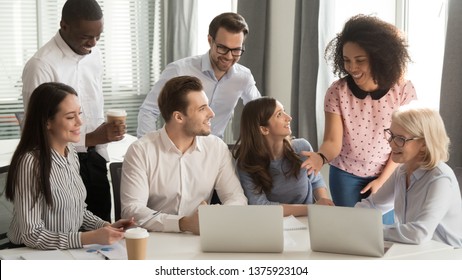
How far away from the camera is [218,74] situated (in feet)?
12.7

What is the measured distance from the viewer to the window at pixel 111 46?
6.34 meters

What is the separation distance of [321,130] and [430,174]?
236 cm

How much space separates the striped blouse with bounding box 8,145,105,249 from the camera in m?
2.54

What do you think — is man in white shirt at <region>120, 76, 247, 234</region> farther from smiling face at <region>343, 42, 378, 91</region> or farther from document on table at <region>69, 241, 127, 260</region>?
smiling face at <region>343, 42, 378, 91</region>

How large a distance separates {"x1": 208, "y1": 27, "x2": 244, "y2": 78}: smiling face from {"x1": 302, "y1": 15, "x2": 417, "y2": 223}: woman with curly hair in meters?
0.49

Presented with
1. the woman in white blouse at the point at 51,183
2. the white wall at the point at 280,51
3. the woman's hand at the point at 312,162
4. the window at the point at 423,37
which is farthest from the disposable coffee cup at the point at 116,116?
the white wall at the point at 280,51

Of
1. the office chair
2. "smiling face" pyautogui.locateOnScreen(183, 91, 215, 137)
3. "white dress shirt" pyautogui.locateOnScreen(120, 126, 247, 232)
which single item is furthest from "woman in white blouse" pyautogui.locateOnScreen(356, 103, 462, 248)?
the office chair

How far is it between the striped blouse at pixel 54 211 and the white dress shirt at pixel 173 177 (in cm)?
21

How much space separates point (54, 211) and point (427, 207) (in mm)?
1360

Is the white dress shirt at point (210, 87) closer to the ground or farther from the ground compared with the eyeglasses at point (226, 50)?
closer to the ground

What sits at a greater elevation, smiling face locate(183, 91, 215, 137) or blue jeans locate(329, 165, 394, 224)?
smiling face locate(183, 91, 215, 137)

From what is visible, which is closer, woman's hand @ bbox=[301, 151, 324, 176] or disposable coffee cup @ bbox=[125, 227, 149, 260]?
disposable coffee cup @ bbox=[125, 227, 149, 260]

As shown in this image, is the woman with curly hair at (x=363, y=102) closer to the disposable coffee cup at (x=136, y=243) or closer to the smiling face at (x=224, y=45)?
the smiling face at (x=224, y=45)

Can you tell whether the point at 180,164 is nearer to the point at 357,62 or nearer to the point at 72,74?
the point at 72,74
